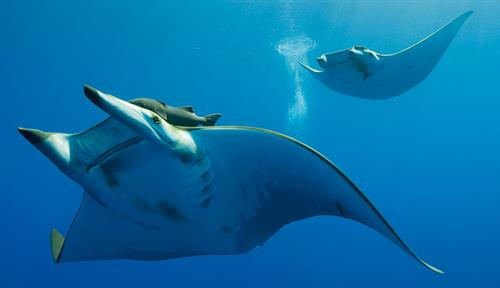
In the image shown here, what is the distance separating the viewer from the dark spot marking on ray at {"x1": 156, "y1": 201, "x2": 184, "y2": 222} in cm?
224

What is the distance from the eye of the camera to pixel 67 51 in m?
13.0

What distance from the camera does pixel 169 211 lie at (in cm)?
229

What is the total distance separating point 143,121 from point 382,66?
500 cm

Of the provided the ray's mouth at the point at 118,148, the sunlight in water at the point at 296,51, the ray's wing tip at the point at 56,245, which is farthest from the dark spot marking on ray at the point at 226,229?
the sunlight in water at the point at 296,51

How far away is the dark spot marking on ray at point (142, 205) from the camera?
7.24 feet

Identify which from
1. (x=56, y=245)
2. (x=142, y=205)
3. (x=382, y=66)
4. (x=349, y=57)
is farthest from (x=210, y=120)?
(x=382, y=66)

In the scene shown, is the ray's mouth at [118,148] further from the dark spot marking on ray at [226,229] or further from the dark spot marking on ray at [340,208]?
the dark spot marking on ray at [340,208]

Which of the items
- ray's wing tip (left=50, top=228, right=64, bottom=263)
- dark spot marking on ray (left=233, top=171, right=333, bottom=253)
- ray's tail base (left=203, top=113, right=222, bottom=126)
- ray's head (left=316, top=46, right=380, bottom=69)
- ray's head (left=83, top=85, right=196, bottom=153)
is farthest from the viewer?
ray's head (left=316, top=46, right=380, bottom=69)

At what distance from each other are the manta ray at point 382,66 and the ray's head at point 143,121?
4.19m

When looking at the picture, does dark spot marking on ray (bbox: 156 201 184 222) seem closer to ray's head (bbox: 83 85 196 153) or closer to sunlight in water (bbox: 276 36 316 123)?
ray's head (bbox: 83 85 196 153)

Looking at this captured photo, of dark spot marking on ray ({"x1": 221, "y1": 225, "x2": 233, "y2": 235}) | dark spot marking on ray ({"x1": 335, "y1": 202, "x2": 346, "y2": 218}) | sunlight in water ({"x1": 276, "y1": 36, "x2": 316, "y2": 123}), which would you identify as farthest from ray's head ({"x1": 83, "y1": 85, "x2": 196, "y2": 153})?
sunlight in water ({"x1": 276, "y1": 36, "x2": 316, "y2": 123})

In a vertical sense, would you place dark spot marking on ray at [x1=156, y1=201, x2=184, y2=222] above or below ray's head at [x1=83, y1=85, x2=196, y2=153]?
below

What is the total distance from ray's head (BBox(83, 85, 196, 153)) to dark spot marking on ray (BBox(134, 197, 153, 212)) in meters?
0.49

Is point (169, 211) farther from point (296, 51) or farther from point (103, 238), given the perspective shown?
point (296, 51)
